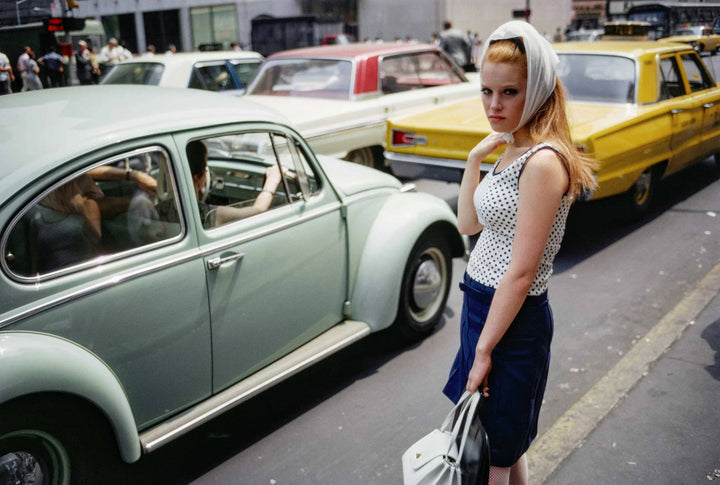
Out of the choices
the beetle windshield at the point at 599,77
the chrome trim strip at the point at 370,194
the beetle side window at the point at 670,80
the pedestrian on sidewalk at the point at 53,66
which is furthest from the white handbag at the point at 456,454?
the pedestrian on sidewalk at the point at 53,66

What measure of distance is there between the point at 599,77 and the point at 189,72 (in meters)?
5.45

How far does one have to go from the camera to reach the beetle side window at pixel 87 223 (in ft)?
8.23

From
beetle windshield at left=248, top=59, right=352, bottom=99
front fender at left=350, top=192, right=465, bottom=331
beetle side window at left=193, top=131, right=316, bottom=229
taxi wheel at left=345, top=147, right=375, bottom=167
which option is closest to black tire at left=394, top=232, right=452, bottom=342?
front fender at left=350, top=192, right=465, bottom=331

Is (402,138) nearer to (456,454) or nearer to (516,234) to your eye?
(516,234)

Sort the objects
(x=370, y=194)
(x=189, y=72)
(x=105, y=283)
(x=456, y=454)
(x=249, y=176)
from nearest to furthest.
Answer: (x=456, y=454), (x=105, y=283), (x=249, y=176), (x=370, y=194), (x=189, y=72)

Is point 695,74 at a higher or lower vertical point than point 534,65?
lower

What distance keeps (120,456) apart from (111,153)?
124 centimetres

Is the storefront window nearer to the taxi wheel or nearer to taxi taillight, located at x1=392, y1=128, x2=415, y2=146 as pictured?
the taxi wheel

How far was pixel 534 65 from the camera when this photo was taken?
1.94 meters

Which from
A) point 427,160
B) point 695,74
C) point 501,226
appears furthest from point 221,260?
point 695,74

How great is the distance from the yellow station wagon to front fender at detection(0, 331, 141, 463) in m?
3.99

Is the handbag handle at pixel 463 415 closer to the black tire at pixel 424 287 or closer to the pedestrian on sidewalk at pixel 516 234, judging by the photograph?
the pedestrian on sidewalk at pixel 516 234

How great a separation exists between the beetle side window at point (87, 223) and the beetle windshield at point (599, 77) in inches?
187

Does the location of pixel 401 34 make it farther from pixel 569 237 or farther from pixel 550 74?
pixel 550 74
